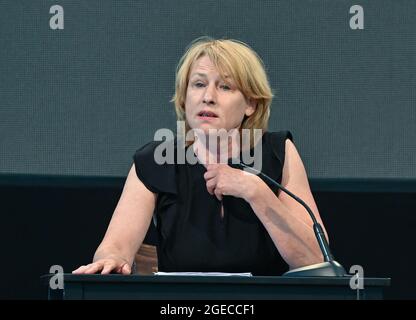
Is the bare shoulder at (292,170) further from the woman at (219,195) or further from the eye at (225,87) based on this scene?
the eye at (225,87)

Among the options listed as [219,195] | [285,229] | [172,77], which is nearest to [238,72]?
[219,195]

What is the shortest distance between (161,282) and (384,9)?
5.35 ft

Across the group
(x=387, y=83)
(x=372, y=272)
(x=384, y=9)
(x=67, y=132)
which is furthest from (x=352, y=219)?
(x=67, y=132)

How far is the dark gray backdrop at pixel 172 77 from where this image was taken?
2695mm

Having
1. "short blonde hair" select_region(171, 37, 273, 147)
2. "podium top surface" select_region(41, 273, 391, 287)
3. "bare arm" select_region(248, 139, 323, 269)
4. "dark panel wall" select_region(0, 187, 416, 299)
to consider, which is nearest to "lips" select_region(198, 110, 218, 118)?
"short blonde hair" select_region(171, 37, 273, 147)

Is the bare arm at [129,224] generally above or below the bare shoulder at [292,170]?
below

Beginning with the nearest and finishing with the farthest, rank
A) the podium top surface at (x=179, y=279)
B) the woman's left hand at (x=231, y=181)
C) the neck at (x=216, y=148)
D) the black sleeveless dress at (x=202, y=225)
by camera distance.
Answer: the podium top surface at (x=179, y=279) < the woman's left hand at (x=231, y=181) < the black sleeveless dress at (x=202, y=225) < the neck at (x=216, y=148)

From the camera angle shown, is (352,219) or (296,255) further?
(352,219)

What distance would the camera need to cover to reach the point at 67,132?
106 inches

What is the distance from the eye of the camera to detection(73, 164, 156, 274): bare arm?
2039 mm

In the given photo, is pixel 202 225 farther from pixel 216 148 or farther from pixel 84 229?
pixel 84 229

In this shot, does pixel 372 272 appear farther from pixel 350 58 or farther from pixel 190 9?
pixel 190 9

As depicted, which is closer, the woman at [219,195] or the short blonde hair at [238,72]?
the woman at [219,195]

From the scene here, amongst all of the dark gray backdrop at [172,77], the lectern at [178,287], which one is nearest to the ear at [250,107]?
the dark gray backdrop at [172,77]
